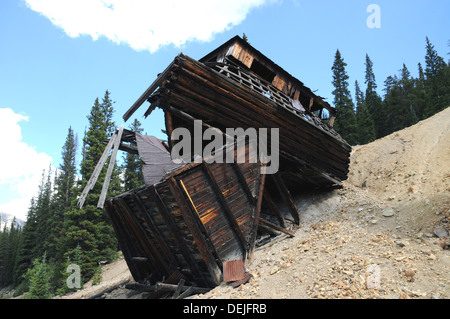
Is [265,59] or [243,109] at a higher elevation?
[265,59]

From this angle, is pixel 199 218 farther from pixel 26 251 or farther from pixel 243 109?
pixel 26 251

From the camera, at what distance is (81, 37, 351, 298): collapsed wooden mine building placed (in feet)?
19.1

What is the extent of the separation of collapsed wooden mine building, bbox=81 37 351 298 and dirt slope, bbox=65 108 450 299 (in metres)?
0.79

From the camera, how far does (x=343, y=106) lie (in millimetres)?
36656

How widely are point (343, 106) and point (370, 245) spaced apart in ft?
115

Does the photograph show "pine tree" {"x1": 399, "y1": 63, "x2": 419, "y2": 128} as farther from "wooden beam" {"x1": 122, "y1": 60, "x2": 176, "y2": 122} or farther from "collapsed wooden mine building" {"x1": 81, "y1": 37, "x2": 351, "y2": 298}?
"wooden beam" {"x1": 122, "y1": 60, "x2": 176, "y2": 122}

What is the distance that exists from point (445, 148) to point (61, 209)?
140 feet

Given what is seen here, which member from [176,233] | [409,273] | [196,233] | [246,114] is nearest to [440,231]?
[409,273]

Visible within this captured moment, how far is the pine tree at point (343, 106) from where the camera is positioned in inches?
1373

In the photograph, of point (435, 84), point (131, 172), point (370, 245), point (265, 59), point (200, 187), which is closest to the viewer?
point (200, 187)

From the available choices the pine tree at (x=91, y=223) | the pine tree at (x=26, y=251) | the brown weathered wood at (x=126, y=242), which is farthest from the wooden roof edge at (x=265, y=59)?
the pine tree at (x=26, y=251)

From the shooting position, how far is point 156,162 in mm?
7043

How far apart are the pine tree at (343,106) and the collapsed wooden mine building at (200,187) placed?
28.7 metres

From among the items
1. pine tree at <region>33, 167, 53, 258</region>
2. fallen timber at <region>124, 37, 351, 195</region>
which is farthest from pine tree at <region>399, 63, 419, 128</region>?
pine tree at <region>33, 167, 53, 258</region>
